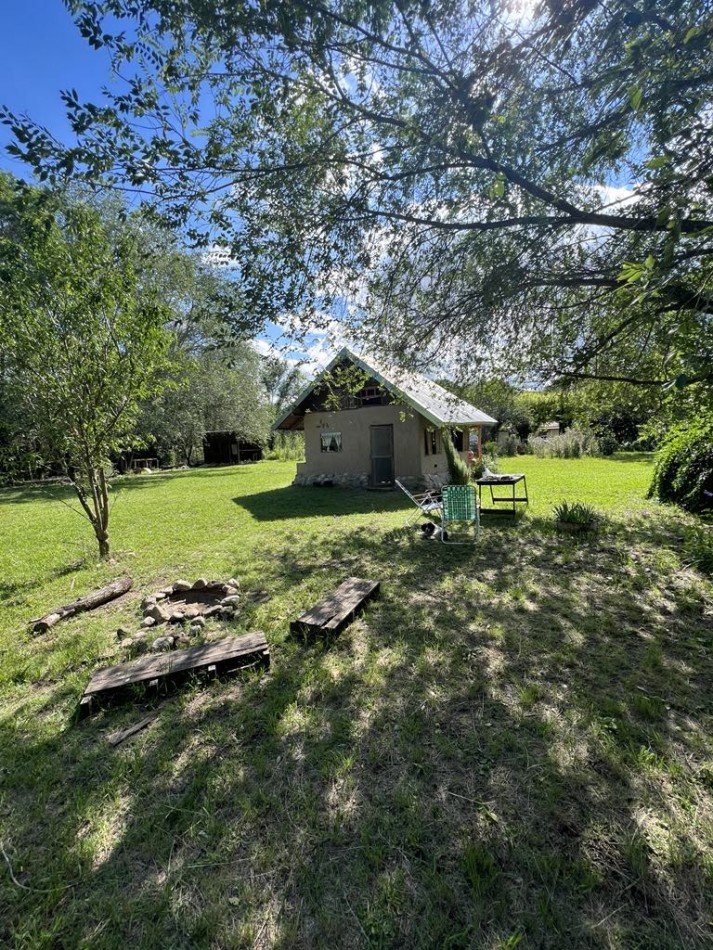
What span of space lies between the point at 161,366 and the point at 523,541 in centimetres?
676

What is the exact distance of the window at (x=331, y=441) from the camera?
1553 cm

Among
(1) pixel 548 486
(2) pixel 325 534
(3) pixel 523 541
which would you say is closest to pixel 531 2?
(3) pixel 523 541

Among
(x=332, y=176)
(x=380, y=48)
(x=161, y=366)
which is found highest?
(x=380, y=48)

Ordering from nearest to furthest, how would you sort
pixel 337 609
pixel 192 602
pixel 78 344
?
pixel 337 609
pixel 192 602
pixel 78 344

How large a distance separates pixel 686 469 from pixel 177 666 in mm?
9826

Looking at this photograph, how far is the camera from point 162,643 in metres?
3.88

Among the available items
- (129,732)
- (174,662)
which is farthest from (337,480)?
(129,732)

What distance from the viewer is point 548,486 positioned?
1336cm

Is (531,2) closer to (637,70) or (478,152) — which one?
(478,152)

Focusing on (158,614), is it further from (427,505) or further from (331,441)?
(331,441)

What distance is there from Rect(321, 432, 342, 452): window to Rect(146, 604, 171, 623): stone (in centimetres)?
1132

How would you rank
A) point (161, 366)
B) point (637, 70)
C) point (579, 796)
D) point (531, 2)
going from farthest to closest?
point (161, 366) < point (531, 2) < point (637, 70) < point (579, 796)

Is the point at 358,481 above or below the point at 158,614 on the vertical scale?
above

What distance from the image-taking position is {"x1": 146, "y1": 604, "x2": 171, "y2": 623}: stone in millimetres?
4441
